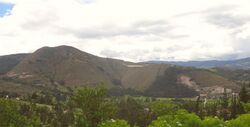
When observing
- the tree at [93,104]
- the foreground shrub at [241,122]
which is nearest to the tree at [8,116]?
the tree at [93,104]

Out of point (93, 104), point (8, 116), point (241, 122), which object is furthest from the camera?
point (8, 116)

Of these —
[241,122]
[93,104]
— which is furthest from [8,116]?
[241,122]

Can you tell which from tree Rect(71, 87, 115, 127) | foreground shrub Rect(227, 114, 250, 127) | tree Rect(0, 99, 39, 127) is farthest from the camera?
tree Rect(0, 99, 39, 127)

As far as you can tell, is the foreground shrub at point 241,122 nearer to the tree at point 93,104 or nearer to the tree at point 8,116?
the tree at point 93,104

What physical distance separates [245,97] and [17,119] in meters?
106

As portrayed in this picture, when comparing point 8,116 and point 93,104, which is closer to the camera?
point 93,104

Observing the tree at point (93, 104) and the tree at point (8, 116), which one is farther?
the tree at point (8, 116)

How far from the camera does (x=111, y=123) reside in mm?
70125

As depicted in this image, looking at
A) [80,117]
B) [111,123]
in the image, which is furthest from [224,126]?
[80,117]

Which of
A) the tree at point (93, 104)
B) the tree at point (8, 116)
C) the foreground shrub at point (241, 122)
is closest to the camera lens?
the foreground shrub at point (241, 122)

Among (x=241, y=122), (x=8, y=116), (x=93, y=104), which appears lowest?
(x=8, y=116)

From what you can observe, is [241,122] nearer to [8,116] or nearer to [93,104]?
[93,104]

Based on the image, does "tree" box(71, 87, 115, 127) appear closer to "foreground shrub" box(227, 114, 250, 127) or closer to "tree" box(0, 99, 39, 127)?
"tree" box(0, 99, 39, 127)

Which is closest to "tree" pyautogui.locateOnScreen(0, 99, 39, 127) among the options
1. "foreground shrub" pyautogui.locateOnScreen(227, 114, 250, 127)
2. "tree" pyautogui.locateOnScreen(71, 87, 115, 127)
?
"tree" pyautogui.locateOnScreen(71, 87, 115, 127)
